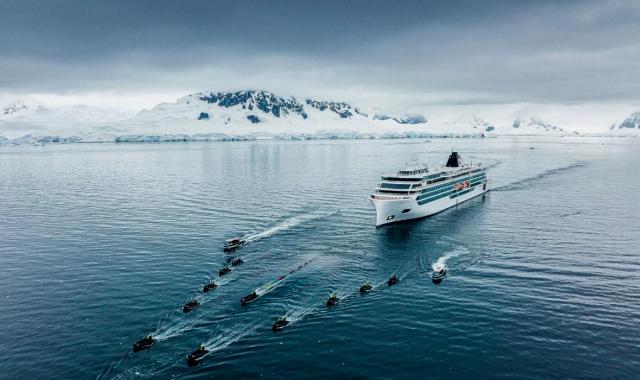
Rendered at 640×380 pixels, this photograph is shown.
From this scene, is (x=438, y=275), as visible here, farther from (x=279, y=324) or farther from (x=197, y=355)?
(x=197, y=355)

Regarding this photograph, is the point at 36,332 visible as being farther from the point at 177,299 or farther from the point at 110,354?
the point at 177,299

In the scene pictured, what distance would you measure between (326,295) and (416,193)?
59420 mm

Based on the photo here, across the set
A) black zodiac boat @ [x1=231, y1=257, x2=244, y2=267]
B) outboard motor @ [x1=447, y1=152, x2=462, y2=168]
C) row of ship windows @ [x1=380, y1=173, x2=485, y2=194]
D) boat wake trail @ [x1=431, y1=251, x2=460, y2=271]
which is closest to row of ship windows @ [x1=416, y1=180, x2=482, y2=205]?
row of ship windows @ [x1=380, y1=173, x2=485, y2=194]

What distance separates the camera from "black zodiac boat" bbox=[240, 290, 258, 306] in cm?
6562

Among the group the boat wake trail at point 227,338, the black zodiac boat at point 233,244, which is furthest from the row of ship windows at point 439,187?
the boat wake trail at point 227,338

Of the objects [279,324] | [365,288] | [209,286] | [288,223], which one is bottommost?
[279,324]

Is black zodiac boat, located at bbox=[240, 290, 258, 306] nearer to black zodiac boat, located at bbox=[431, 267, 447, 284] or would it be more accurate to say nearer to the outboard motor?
black zodiac boat, located at bbox=[431, 267, 447, 284]

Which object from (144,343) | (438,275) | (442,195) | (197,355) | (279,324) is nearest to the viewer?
(197,355)

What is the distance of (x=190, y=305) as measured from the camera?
212 ft

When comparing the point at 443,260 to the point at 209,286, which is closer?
the point at 209,286

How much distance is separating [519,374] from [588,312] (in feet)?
70.7

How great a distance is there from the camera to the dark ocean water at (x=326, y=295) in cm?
5234

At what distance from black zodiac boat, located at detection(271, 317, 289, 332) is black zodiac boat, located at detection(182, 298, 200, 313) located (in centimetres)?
1334

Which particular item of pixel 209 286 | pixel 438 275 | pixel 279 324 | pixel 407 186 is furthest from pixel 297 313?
pixel 407 186
